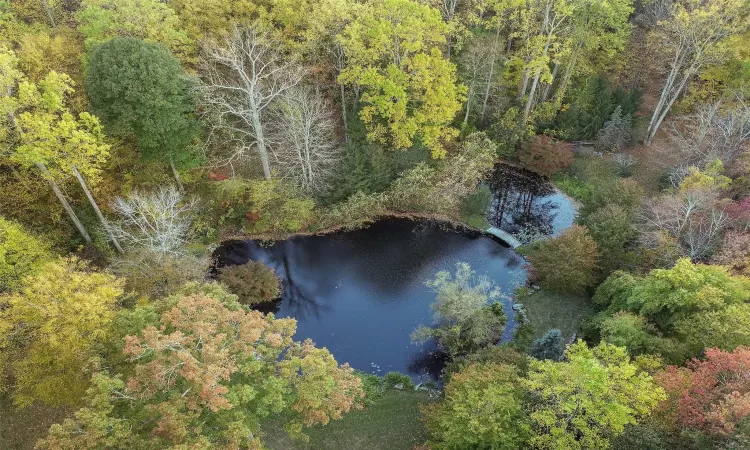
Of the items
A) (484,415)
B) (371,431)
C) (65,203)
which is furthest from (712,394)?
(65,203)

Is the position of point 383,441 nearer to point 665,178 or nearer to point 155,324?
point 155,324

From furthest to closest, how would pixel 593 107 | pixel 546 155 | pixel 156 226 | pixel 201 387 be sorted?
pixel 593 107 < pixel 546 155 < pixel 156 226 < pixel 201 387

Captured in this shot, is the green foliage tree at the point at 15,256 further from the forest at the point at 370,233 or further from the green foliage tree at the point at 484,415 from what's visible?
the green foliage tree at the point at 484,415

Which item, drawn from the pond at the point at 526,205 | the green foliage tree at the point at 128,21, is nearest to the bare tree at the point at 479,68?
the pond at the point at 526,205

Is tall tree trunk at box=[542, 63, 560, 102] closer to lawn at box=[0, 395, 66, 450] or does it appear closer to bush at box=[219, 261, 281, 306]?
bush at box=[219, 261, 281, 306]

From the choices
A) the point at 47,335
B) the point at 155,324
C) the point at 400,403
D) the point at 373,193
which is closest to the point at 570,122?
the point at 373,193

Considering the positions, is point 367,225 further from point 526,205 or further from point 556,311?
point 556,311
